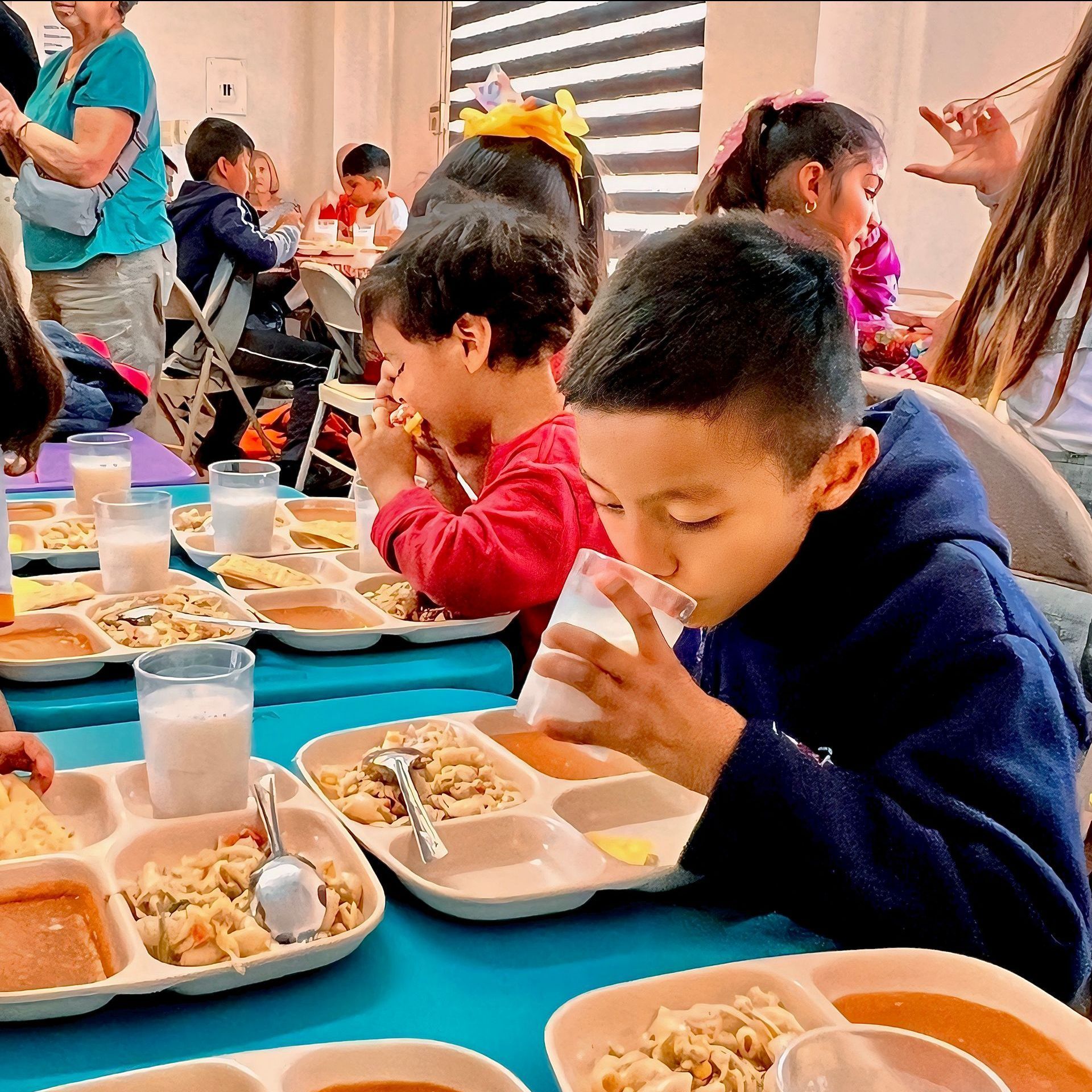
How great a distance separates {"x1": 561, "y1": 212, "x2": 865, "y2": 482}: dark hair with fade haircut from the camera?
3.03ft

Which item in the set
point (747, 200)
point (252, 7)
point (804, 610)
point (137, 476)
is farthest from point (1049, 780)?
point (252, 7)

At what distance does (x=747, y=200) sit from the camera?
2885 millimetres

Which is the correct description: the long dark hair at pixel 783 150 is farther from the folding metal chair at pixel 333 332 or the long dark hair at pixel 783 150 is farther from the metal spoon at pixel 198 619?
the folding metal chair at pixel 333 332

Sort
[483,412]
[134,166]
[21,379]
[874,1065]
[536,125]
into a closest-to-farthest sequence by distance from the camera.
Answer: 1. [874,1065]
2. [21,379]
3. [483,412]
4. [536,125]
5. [134,166]

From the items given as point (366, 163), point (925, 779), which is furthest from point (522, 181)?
point (366, 163)

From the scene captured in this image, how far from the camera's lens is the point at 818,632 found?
105 cm

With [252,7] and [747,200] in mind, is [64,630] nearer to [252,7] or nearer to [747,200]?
[747,200]

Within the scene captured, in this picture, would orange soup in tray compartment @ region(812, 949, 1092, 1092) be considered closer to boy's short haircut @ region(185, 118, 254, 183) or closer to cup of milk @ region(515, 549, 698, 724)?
cup of milk @ region(515, 549, 698, 724)

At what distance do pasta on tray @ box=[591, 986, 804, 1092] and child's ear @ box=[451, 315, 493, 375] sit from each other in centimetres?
120

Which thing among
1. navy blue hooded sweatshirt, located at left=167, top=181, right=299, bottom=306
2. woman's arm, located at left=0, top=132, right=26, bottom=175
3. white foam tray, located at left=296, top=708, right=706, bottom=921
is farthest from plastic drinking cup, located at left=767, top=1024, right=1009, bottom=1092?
navy blue hooded sweatshirt, located at left=167, top=181, right=299, bottom=306

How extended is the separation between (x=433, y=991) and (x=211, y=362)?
16.0 feet

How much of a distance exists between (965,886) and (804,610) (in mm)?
290

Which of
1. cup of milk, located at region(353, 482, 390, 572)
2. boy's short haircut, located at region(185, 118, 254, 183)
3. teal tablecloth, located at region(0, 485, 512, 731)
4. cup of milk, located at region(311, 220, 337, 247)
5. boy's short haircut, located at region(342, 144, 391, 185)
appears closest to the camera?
teal tablecloth, located at region(0, 485, 512, 731)

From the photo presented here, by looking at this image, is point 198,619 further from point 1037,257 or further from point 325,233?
point 325,233
